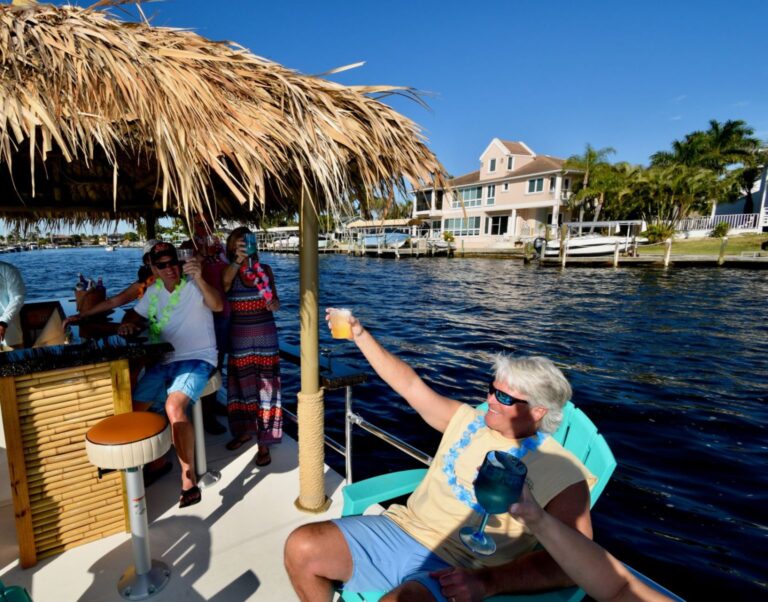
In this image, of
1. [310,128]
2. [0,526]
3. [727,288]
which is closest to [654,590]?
[310,128]

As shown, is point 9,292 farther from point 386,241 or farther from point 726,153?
point 726,153

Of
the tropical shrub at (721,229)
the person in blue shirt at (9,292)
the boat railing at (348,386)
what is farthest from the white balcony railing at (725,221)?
the person in blue shirt at (9,292)

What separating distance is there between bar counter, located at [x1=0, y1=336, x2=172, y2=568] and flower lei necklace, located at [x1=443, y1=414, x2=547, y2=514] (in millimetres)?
1733

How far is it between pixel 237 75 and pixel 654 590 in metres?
2.66

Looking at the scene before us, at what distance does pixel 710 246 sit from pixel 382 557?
33.9 metres

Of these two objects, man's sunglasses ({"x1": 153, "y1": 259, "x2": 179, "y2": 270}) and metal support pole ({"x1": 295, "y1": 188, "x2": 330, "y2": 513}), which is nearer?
metal support pole ({"x1": 295, "y1": 188, "x2": 330, "y2": 513})

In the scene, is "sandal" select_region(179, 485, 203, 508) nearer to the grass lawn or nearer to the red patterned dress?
the red patterned dress

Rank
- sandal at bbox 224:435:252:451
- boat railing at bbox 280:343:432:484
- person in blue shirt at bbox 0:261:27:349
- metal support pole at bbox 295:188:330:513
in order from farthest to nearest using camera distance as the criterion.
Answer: sandal at bbox 224:435:252:451, person in blue shirt at bbox 0:261:27:349, boat railing at bbox 280:343:432:484, metal support pole at bbox 295:188:330:513

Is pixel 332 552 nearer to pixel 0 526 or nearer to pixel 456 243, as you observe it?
pixel 0 526

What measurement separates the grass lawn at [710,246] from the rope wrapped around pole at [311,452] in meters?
29.6

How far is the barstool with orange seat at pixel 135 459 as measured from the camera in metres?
1.82

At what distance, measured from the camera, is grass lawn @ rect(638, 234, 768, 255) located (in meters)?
25.3

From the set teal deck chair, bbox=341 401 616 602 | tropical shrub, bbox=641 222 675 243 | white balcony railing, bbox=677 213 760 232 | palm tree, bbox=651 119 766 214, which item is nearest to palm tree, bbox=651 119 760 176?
palm tree, bbox=651 119 766 214

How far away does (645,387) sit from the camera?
705cm
